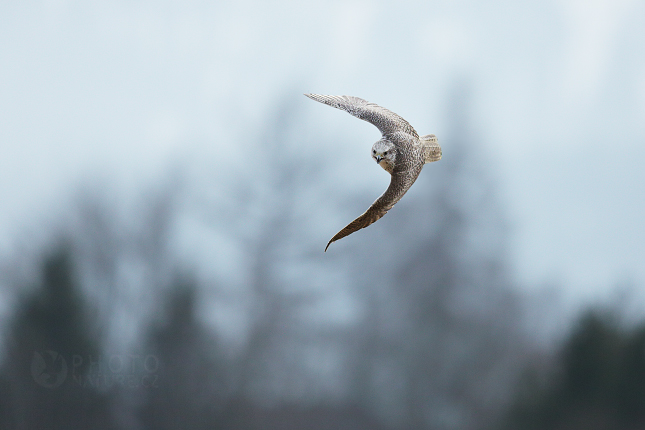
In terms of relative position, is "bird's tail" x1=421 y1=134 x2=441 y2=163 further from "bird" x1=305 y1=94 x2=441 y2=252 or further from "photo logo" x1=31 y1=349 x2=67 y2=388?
"photo logo" x1=31 y1=349 x2=67 y2=388

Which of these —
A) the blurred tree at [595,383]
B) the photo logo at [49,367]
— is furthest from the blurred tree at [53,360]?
the blurred tree at [595,383]

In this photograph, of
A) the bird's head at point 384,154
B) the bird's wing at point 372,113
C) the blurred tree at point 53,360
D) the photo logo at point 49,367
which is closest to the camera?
the bird's head at point 384,154

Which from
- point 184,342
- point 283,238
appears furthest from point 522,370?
point 184,342

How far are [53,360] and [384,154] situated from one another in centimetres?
997

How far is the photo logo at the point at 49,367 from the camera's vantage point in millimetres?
11047

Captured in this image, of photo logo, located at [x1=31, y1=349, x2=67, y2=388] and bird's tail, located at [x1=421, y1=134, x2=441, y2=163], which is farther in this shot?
photo logo, located at [x1=31, y1=349, x2=67, y2=388]

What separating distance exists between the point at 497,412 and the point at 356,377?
2579mm

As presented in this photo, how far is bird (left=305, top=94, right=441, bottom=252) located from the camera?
2.21 metres

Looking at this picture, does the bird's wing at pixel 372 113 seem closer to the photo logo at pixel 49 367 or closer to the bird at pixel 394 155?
the bird at pixel 394 155

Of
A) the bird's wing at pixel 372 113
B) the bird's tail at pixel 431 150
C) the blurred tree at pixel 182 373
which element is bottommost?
the bird's tail at pixel 431 150

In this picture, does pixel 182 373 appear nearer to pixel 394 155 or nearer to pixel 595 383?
pixel 595 383

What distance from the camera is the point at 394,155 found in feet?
7.47

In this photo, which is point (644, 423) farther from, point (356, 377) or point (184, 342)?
point (184, 342)

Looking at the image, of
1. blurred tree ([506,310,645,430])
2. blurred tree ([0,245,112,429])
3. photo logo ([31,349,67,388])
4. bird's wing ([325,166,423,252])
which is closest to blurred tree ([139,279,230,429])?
blurred tree ([0,245,112,429])
